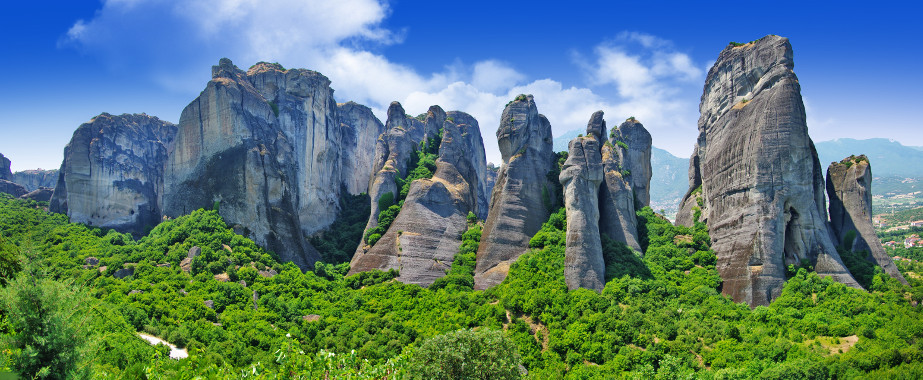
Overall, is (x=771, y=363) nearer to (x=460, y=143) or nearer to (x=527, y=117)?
(x=527, y=117)

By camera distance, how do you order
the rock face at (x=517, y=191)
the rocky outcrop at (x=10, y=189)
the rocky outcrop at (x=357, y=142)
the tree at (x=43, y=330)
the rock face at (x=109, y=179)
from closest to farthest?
the tree at (x=43, y=330)
the rock face at (x=517, y=191)
the rock face at (x=109, y=179)
the rocky outcrop at (x=10, y=189)
the rocky outcrop at (x=357, y=142)

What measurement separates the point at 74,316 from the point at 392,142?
1817 inches

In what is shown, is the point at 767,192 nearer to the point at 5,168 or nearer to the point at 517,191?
the point at 517,191

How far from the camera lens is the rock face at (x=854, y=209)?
38.6 m

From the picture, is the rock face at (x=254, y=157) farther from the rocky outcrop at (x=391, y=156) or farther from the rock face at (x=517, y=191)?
the rock face at (x=517, y=191)

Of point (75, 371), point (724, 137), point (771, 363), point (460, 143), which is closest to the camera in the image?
point (75, 371)

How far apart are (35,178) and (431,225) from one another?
238 feet

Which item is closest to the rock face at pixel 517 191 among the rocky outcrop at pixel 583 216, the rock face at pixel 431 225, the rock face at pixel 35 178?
the rock face at pixel 431 225

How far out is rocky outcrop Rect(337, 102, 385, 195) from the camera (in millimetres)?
69625

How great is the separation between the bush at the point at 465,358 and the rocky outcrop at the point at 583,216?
13813 millimetres

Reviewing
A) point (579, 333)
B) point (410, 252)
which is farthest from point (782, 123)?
point (410, 252)

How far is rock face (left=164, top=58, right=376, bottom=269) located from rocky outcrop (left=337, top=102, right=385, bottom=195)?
37.6ft

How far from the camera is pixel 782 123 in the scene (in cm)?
3572

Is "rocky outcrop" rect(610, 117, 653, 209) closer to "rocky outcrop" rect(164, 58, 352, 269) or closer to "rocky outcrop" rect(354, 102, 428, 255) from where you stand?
"rocky outcrop" rect(354, 102, 428, 255)
